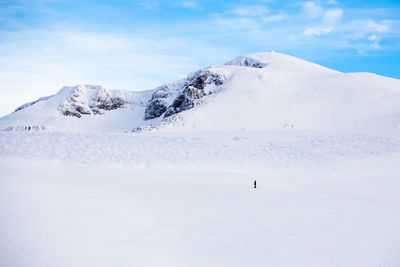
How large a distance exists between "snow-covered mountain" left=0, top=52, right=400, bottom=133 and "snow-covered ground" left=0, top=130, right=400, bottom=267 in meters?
23.8

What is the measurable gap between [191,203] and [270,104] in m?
43.8

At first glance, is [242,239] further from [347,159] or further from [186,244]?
[347,159]

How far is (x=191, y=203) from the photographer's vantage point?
9578 mm

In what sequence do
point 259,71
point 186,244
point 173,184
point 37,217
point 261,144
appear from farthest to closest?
point 259,71 < point 261,144 < point 173,184 < point 37,217 < point 186,244

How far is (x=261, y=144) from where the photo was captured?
66.7 feet

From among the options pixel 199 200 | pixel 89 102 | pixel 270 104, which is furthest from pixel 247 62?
pixel 199 200

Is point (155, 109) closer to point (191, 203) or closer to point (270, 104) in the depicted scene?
point (270, 104)

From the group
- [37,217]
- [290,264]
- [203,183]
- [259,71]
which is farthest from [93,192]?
[259,71]

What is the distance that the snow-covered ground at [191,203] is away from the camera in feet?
19.8

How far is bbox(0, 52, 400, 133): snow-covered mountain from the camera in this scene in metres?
42.8

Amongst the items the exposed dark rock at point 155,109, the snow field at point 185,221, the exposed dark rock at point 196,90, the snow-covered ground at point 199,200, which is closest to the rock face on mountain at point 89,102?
the exposed dark rock at point 155,109

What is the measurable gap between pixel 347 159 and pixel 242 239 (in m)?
13.9


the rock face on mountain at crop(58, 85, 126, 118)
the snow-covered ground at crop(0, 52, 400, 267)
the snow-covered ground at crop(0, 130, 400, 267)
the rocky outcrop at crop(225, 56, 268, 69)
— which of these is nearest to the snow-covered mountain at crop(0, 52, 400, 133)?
the rocky outcrop at crop(225, 56, 268, 69)

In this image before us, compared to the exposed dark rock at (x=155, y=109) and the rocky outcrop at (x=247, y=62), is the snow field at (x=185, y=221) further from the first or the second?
the exposed dark rock at (x=155, y=109)
